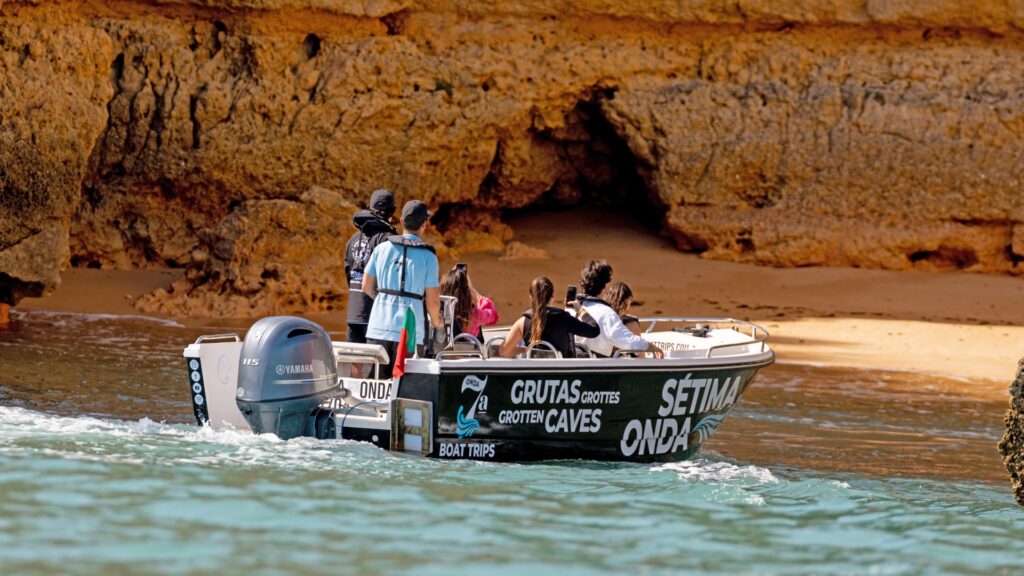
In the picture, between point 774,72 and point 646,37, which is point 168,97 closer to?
point 646,37

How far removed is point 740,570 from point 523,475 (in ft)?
6.77

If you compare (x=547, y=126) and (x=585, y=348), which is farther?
(x=547, y=126)

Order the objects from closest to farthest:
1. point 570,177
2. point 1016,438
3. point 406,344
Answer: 1. point 1016,438
2. point 406,344
3. point 570,177

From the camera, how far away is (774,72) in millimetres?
18984

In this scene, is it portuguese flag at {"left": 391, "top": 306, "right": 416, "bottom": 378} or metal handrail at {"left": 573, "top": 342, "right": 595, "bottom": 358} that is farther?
metal handrail at {"left": 573, "top": 342, "right": 595, "bottom": 358}

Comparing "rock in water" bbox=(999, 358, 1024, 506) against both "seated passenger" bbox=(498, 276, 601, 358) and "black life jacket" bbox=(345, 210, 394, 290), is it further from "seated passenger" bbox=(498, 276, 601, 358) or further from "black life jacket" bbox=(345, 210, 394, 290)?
"black life jacket" bbox=(345, 210, 394, 290)

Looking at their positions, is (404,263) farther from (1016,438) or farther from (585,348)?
(1016,438)

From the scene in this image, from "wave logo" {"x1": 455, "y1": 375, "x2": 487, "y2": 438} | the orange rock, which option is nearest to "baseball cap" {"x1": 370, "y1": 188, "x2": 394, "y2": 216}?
"wave logo" {"x1": 455, "y1": 375, "x2": 487, "y2": 438}

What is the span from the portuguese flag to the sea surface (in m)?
0.48

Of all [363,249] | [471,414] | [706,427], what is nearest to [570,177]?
[706,427]

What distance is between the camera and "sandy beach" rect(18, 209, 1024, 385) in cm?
1454

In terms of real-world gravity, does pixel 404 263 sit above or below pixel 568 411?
above

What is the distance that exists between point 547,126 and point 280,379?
38.7ft

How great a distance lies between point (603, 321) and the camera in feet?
27.9
